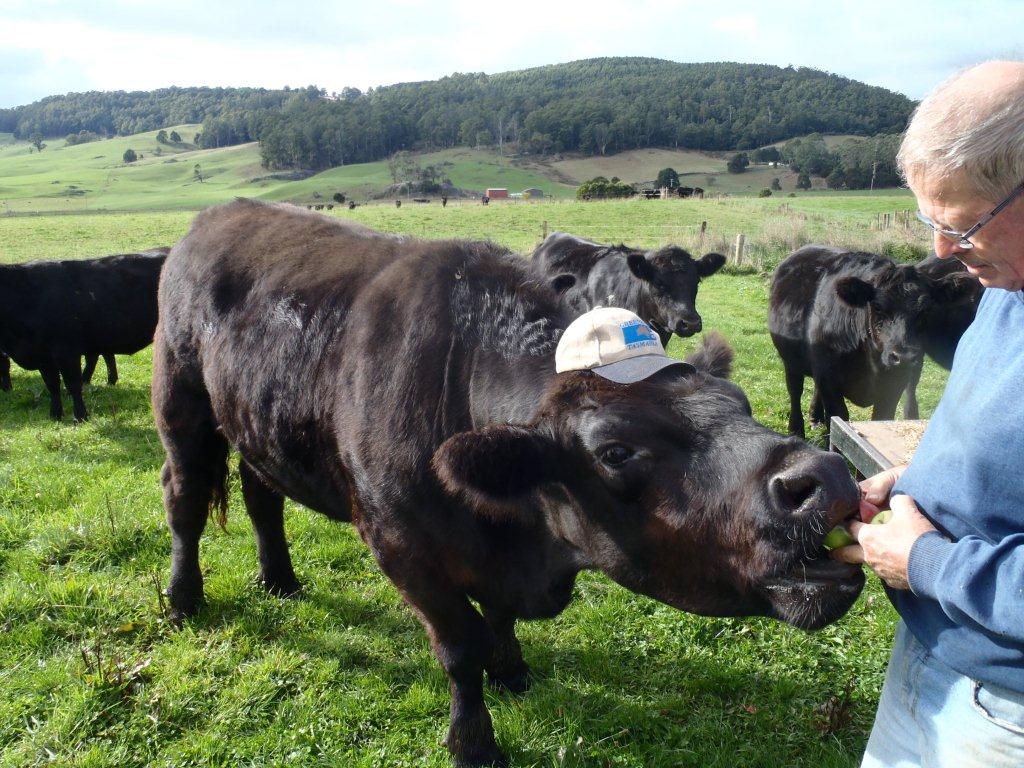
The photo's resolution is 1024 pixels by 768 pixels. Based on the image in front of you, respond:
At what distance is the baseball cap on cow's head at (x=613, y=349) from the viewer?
273 cm

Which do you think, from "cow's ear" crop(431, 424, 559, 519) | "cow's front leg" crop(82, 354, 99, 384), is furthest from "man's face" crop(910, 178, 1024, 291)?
"cow's front leg" crop(82, 354, 99, 384)

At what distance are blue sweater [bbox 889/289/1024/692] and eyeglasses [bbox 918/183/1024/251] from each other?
7.6 inches

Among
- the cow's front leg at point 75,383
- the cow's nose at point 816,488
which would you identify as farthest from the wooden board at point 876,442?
the cow's front leg at point 75,383

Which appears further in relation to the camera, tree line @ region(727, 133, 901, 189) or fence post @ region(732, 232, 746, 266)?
tree line @ region(727, 133, 901, 189)

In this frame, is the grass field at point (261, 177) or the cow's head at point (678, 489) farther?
the grass field at point (261, 177)

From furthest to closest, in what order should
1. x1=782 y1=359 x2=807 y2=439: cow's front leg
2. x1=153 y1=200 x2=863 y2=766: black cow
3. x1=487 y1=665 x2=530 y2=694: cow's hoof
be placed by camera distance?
x1=782 y1=359 x2=807 y2=439: cow's front leg → x1=487 y1=665 x2=530 y2=694: cow's hoof → x1=153 y1=200 x2=863 y2=766: black cow

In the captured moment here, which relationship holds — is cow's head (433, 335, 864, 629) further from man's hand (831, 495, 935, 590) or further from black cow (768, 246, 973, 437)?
black cow (768, 246, 973, 437)

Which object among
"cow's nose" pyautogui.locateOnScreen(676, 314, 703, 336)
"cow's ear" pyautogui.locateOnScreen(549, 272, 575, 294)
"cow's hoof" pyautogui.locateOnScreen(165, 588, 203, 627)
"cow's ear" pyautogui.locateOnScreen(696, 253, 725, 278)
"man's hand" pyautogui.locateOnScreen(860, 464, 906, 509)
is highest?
"cow's ear" pyautogui.locateOnScreen(549, 272, 575, 294)

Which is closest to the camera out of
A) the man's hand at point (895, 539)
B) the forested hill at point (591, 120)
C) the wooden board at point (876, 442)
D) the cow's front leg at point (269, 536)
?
the man's hand at point (895, 539)

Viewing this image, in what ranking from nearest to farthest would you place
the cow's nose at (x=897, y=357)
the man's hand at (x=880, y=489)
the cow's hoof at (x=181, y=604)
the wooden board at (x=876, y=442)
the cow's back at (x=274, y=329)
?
the man's hand at (x=880, y=489), the cow's back at (x=274, y=329), the wooden board at (x=876, y=442), the cow's hoof at (x=181, y=604), the cow's nose at (x=897, y=357)

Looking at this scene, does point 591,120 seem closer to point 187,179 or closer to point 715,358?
point 187,179

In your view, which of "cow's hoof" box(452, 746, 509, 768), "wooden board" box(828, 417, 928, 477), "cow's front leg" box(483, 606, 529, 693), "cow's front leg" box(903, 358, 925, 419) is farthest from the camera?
"cow's front leg" box(903, 358, 925, 419)

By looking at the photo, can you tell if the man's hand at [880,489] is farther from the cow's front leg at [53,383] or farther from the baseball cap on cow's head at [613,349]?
the cow's front leg at [53,383]

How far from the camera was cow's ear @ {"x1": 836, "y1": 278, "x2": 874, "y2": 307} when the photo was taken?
736 cm
